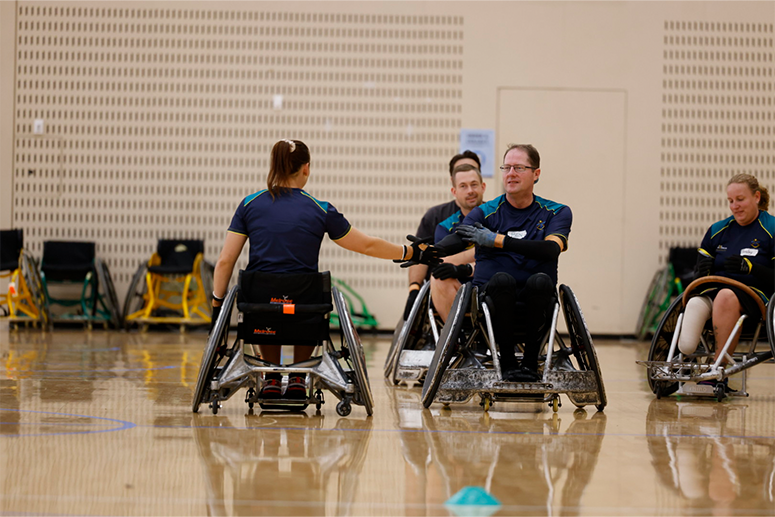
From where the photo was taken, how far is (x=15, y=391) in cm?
386

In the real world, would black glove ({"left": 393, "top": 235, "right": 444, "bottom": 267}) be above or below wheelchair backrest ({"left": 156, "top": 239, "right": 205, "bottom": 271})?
above

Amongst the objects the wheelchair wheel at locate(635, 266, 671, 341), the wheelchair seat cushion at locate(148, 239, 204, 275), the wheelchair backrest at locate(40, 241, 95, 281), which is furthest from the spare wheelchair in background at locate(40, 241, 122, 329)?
the wheelchair wheel at locate(635, 266, 671, 341)

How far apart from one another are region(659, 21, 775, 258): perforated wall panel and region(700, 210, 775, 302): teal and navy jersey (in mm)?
4365

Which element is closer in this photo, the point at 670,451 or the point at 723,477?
the point at 723,477

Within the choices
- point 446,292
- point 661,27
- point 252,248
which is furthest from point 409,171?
point 252,248

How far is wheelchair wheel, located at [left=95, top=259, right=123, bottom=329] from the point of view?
8233mm

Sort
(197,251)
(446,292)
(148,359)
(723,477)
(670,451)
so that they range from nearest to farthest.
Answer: (723,477)
(670,451)
(446,292)
(148,359)
(197,251)

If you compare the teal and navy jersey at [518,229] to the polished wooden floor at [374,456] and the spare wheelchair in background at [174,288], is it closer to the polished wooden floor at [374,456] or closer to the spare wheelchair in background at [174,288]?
the polished wooden floor at [374,456]

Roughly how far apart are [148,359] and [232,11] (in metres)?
4.29

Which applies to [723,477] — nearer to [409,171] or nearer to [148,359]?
[148,359]

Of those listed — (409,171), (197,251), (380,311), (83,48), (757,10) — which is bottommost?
(380,311)

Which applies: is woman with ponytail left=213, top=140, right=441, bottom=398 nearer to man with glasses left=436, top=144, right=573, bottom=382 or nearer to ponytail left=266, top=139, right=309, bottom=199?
ponytail left=266, top=139, right=309, bottom=199

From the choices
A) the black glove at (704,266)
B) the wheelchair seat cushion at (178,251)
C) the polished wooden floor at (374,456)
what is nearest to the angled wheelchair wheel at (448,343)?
the polished wooden floor at (374,456)

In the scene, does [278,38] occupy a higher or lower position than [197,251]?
higher
